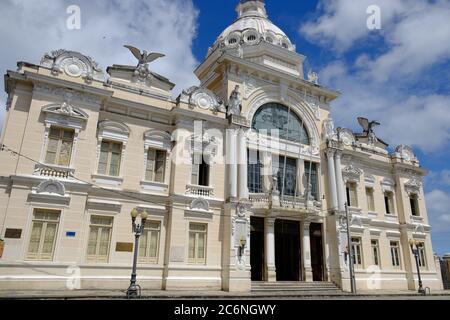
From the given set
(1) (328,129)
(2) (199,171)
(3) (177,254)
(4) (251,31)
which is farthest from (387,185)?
(3) (177,254)

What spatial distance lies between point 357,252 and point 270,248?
7.54 m

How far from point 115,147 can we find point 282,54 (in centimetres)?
1545

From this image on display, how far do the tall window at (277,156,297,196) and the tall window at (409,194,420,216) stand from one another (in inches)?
478

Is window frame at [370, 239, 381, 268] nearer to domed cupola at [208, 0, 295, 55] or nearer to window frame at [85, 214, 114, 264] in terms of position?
domed cupola at [208, 0, 295, 55]

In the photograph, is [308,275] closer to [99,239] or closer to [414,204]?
[99,239]

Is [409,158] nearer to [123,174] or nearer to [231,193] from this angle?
[231,193]

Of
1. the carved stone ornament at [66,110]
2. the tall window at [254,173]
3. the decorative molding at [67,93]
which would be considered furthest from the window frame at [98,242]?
the tall window at [254,173]

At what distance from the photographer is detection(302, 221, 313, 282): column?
2111cm

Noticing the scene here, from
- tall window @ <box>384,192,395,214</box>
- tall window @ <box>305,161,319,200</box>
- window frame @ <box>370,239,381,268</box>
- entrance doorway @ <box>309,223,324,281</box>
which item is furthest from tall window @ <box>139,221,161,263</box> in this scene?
tall window @ <box>384,192,395,214</box>

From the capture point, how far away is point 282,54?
87.7 feet

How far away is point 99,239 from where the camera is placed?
53.9 feet

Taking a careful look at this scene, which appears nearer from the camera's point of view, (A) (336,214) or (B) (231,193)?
(B) (231,193)

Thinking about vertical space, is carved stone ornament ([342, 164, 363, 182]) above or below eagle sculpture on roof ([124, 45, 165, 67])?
below
